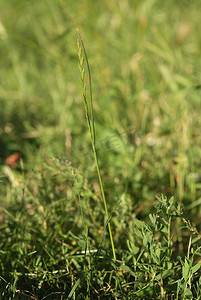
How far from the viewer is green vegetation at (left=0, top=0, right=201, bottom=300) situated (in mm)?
1023

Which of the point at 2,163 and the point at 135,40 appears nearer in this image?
the point at 2,163

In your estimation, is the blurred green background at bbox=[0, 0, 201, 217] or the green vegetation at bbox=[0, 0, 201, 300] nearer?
the green vegetation at bbox=[0, 0, 201, 300]

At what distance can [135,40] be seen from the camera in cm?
241

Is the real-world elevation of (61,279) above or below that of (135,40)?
below

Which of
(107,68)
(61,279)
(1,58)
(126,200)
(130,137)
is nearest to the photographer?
(61,279)

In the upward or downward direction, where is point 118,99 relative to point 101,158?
upward

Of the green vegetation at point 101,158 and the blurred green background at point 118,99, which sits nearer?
the green vegetation at point 101,158

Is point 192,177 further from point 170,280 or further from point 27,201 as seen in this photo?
point 27,201

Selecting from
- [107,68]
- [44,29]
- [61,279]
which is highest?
[44,29]

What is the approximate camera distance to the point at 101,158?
70.1 inches

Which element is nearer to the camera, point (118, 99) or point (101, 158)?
point (101, 158)

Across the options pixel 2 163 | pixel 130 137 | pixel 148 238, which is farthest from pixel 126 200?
pixel 2 163

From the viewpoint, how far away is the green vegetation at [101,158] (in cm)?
102

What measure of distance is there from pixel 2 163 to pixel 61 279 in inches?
41.3
